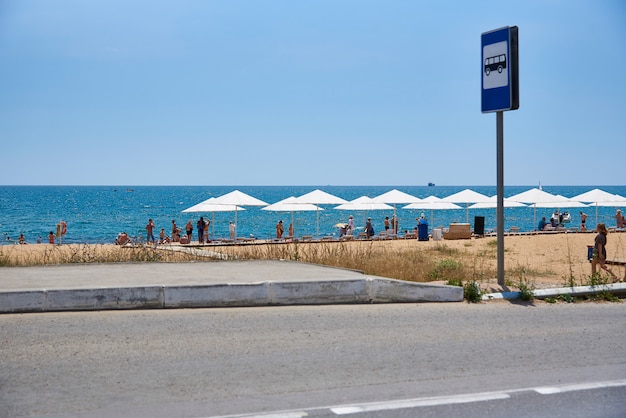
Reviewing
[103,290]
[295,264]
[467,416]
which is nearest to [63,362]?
[103,290]

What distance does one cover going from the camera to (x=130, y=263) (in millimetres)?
11188

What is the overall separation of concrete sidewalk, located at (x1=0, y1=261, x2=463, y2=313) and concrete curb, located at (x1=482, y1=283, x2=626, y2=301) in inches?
25.7

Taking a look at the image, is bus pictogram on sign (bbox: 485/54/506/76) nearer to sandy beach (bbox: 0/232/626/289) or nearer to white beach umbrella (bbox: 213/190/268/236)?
sandy beach (bbox: 0/232/626/289)

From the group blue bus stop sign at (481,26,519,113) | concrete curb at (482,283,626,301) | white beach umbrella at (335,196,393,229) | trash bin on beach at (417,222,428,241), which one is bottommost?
concrete curb at (482,283,626,301)

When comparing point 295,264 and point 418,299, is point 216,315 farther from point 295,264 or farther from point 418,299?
point 295,264

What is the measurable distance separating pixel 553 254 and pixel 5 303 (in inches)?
686

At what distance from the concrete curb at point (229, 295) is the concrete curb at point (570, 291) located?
691 millimetres

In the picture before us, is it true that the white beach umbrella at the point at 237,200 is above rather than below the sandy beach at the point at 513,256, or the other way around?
above

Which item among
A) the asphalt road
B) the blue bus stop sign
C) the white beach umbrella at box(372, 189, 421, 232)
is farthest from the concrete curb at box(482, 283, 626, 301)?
the white beach umbrella at box(372, 189, 421, 232)

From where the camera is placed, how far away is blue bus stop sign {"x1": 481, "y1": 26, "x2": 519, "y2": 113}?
1035 cm

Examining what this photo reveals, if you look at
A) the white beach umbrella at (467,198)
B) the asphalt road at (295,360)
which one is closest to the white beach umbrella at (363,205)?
the white beach umbrella at (467,198)

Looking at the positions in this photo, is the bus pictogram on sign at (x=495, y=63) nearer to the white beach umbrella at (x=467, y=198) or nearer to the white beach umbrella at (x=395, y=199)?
the white beach umbrella at (x=395, y=199)

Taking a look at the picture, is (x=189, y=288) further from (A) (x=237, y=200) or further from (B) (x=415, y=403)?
(A) (x=237, y=200)

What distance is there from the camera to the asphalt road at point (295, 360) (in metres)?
5.08
